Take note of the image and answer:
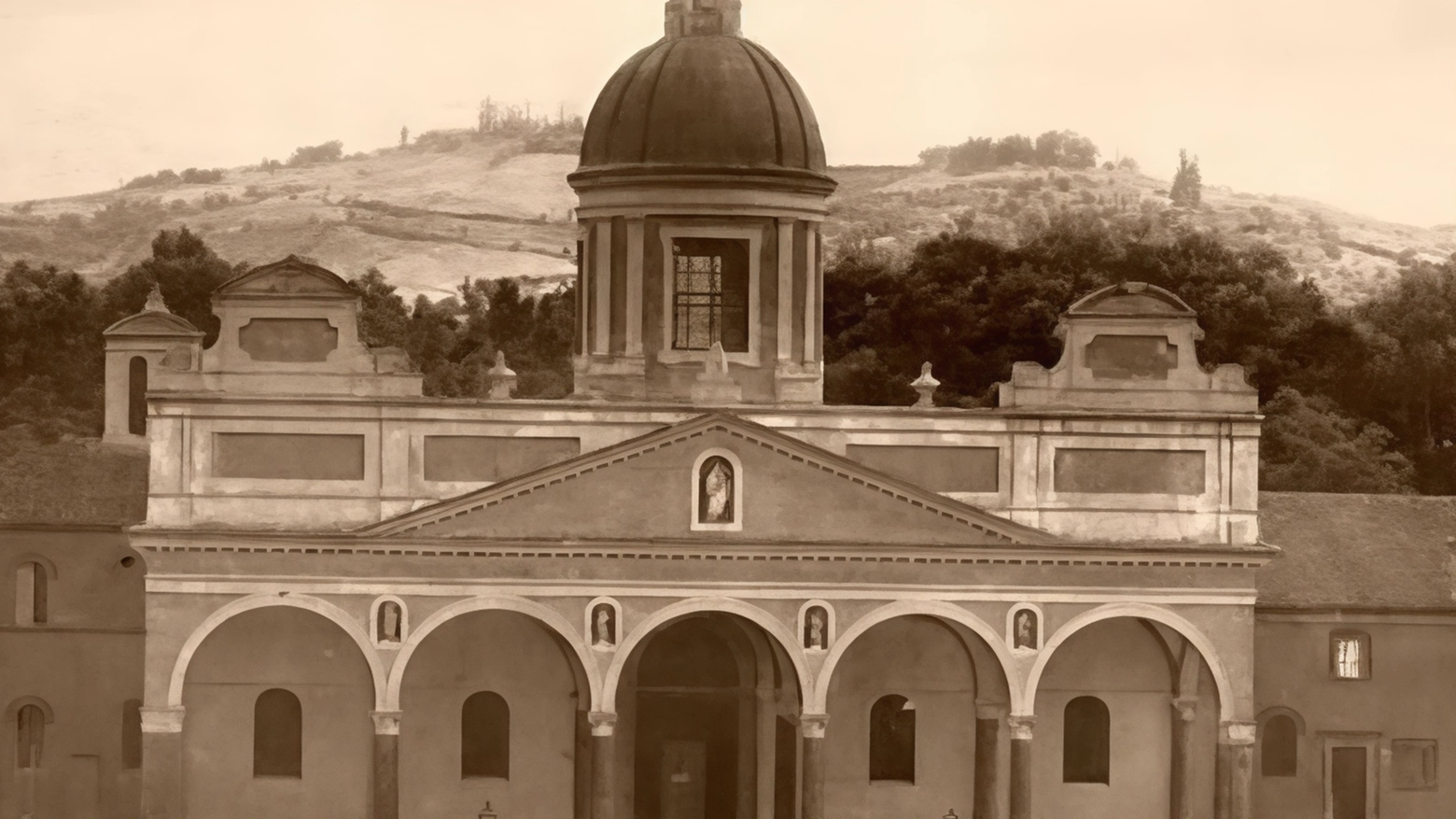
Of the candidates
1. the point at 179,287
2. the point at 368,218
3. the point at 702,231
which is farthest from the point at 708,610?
the point at 368,218

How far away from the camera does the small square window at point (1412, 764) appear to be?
4741 centimetres

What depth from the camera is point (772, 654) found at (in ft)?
151

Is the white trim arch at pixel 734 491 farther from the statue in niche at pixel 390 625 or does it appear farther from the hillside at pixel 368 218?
the hillside at pixel 368 218

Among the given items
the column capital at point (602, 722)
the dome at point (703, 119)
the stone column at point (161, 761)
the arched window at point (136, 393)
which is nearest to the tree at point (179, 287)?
the arched window at point (136, 393)

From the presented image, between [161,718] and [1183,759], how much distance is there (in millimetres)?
16935

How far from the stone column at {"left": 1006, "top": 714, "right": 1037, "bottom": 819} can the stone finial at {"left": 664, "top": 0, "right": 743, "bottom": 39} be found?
1348 cm

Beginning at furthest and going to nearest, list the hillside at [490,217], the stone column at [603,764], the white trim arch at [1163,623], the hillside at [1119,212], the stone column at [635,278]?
the hillside at [490,217], the hillside at [1119,212], the stone column at [635,278], the white trim arch at [1163,623], the stone column at [603,764]

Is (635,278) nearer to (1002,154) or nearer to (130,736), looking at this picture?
(130,736)

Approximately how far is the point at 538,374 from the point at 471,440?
41727 mm

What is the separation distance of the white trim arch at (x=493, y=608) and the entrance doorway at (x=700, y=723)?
3.55m

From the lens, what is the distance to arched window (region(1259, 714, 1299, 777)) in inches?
1868

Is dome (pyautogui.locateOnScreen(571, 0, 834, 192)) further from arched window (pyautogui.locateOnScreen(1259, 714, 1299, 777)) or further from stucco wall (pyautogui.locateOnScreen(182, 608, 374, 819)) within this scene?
arched window (pyautogui.locateOnScreen(1259, 714, 1299, 777))

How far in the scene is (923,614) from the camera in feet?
144

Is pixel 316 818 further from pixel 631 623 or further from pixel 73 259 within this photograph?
pixel 73 259
